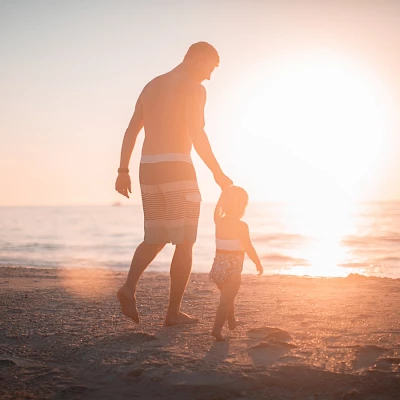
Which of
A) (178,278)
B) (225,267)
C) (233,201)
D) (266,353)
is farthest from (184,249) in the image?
(266,353)

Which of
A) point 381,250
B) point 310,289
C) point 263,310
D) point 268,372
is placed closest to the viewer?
point 268,372

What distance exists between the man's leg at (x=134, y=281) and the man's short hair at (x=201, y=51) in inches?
63.1

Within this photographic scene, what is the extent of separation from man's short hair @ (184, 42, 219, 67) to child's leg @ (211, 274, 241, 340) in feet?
5.97

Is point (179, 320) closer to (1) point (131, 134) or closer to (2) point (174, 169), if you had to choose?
(2) point (174, 169)

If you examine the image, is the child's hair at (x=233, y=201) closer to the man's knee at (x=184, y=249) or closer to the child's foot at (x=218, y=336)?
the man's knee at (x=184, y=249)

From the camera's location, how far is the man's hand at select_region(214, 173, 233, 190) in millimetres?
3965

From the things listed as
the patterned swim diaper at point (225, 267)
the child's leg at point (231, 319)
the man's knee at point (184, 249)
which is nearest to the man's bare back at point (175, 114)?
the man's knee at point (184, 249)

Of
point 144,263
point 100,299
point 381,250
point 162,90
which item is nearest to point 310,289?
point 100,299

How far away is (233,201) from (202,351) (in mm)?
1198

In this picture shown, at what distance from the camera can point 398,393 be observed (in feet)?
8.32

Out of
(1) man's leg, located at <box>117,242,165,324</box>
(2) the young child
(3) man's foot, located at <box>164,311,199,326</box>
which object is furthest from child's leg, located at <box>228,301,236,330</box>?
(1) man's leg, located at <box>117,242,165,324</box>

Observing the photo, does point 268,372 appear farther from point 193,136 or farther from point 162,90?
point 162,90

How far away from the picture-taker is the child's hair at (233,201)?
3.91 metres

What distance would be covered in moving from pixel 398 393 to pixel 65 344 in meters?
2.18
